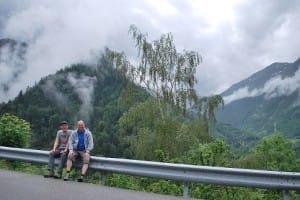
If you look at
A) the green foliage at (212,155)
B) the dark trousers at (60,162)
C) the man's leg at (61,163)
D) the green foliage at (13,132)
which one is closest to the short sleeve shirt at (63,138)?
the dark trousers at (60,162)

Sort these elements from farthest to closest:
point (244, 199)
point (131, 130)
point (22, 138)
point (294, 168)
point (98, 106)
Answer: point (98, 106)
point (294, 168)
point (131, 130)
point (22, 138)
point (244, 199)

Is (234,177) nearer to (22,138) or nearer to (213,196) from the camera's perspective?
(213,196)

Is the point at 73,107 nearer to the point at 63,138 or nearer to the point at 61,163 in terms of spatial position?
the point at 63,138

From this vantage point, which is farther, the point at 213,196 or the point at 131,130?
the point at 131,130

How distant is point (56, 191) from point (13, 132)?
6.09 metres

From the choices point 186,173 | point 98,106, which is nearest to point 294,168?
point 186,173

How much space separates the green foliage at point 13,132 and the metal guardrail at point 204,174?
15.2 feet

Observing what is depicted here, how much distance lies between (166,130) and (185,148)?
4.53 ft

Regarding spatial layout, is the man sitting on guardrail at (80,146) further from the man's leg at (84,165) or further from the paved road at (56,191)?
the paved road at (56,191)

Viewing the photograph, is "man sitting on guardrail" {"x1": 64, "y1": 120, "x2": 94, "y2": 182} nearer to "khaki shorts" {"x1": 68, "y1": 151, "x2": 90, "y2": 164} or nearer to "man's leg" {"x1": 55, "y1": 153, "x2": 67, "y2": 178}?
"khaki shorts" {"x1": 68, "y1": 151, "x2": 90, "y2": 164}

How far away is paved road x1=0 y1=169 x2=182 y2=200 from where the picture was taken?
8094 millimetres

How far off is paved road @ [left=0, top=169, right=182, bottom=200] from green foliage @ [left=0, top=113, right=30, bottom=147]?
3.97m

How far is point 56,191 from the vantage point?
8734mm

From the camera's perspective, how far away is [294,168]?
59.1m
